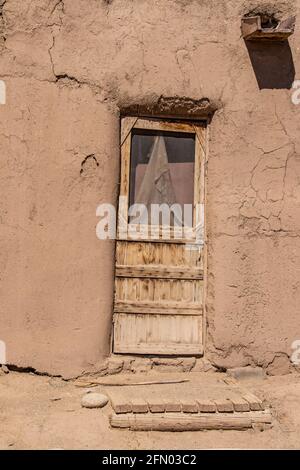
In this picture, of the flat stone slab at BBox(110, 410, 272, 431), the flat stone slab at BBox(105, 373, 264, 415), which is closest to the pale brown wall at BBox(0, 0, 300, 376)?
the flat stone slab at BBox(105, 373, 264, 415)

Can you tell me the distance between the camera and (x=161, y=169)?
5.68 m

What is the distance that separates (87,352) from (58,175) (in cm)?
147

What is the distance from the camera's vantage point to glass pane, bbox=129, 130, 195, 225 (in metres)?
5.64

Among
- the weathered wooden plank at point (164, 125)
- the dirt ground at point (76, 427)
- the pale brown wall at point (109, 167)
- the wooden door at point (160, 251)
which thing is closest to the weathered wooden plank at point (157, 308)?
the wooden door at point (160, 251)

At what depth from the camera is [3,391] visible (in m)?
4.82

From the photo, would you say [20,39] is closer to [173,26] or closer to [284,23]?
[173,26]

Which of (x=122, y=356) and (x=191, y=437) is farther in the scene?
(x=122, y=356)

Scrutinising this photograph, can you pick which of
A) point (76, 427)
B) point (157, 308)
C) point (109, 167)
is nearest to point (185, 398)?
point (76, 427)

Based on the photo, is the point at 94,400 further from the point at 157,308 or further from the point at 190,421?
the point at 157,308

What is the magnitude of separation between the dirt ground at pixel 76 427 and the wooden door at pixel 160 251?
776 mm

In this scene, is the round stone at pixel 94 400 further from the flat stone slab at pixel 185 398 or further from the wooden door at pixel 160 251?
the wooden door at pixel 160 251

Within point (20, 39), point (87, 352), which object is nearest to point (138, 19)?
point (20, 39)

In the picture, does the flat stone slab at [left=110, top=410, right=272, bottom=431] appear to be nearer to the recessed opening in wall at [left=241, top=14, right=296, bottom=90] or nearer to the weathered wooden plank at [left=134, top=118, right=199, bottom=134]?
the weathered wooden plank at [left=134, top=118, right=199, bottom=134]

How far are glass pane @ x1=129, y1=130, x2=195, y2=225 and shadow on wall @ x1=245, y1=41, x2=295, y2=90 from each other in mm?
811
